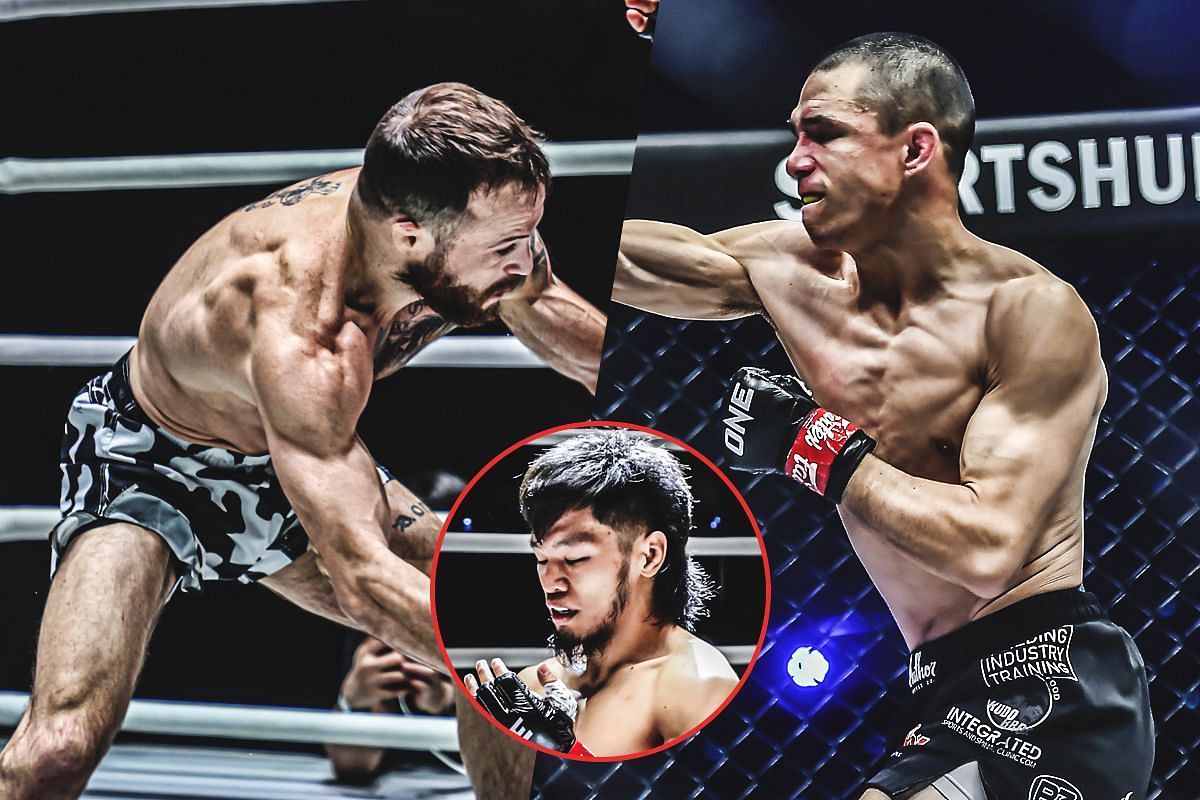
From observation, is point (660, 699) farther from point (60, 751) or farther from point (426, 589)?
point (60, 751)

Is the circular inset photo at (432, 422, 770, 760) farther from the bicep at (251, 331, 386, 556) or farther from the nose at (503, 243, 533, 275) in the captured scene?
the nose at (503, 243, 533, 275)

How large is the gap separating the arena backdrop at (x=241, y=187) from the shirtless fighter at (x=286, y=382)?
0.07 m

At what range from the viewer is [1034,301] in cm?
235

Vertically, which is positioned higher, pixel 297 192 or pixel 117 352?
pixel 297 192

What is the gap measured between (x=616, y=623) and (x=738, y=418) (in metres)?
0.50

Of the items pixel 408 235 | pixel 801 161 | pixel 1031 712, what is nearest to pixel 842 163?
pixel 801 161

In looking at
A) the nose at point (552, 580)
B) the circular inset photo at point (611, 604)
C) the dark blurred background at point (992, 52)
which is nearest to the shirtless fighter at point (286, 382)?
the circular inset photo at point (611, 604)

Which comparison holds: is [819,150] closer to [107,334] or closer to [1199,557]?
[1199,557]

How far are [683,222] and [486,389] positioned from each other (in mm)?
573

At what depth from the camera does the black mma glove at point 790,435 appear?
2.24 m

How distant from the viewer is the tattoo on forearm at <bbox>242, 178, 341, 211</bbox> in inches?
104

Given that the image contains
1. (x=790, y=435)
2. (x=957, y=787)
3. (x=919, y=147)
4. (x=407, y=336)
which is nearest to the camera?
(x=957, y=787)

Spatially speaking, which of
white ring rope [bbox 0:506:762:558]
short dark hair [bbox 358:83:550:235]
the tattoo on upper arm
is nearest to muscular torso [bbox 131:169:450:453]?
the tattoo on upper arm

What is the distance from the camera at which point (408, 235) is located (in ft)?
8.29
